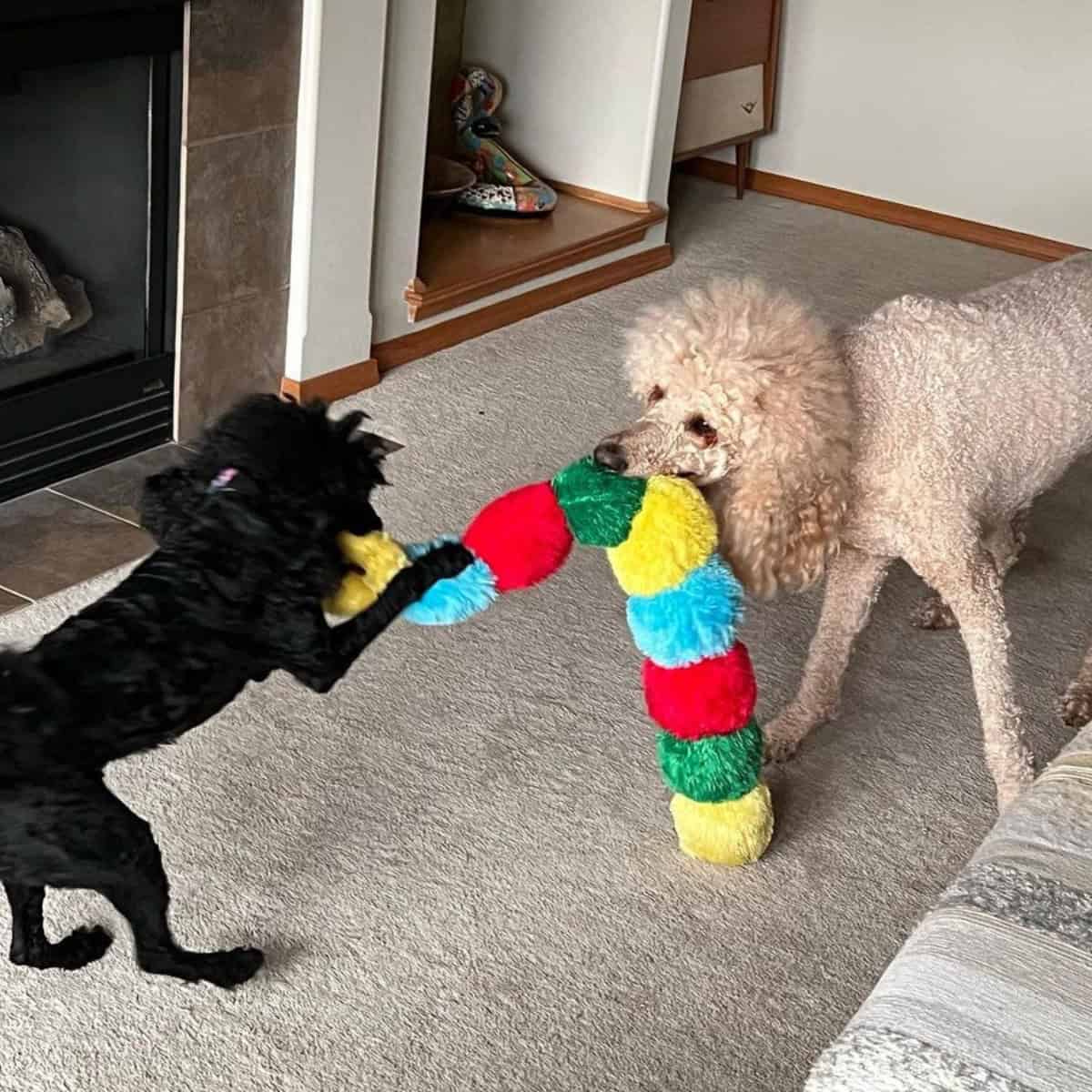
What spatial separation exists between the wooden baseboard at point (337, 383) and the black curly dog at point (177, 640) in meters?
1.52

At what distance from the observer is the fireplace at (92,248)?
2502 mm

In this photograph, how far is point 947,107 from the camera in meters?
4.72

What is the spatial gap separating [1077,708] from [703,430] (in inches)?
38.2

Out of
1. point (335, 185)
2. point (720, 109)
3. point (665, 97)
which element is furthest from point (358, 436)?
point (720, 109)

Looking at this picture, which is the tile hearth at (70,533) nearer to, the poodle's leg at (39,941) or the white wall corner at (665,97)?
the poodle's leg at (39,941)

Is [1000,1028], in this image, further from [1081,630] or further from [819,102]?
[819,102]

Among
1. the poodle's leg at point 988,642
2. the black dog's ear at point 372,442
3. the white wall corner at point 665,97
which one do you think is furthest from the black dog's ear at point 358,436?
the white wall corner at point 665,97

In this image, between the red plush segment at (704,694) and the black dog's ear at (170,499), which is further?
the red plush segment at (704,694)

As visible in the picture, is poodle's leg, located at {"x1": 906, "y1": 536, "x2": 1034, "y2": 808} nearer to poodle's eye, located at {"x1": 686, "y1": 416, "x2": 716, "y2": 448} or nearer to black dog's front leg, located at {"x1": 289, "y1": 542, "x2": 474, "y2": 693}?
poodle's eye, located at {"x1": 686, "y1": 416, "x2": 716, "y2": 448}

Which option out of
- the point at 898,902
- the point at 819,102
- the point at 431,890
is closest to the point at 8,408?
the point at 431,890

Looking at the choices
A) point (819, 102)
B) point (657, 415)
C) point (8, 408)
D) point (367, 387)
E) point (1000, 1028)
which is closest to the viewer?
point (1000, 1028)

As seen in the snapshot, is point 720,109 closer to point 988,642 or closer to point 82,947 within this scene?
point 988,642

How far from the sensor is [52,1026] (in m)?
1.57

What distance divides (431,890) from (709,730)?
391mm
